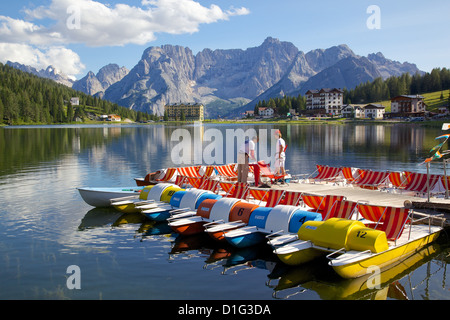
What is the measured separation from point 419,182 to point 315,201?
9141mm

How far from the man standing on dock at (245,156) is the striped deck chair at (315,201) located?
5.88m

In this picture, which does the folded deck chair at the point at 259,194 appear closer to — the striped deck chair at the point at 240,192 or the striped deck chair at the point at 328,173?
the striped deck chair at the point at 240,192

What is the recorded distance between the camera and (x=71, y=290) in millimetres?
13078

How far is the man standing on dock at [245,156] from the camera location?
24562 millimetres

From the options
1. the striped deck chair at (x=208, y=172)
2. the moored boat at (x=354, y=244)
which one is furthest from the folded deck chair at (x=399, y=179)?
the striped deck chair at (x=208, y=172)

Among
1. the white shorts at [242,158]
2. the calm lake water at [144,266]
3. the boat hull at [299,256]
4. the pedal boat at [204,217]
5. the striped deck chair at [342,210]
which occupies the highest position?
the white shorts at [242,158]

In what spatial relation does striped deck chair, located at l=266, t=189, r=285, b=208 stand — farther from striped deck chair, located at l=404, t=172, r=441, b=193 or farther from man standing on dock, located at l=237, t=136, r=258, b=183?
striped deck chair, located at l=404, t=172, r=441, b=193

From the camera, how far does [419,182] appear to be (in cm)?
2400

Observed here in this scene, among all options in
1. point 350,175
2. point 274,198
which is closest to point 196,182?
point 274,198

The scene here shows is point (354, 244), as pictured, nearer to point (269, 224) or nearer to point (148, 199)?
point (269, 224)

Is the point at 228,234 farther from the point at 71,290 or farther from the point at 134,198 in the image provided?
the point at 134,198

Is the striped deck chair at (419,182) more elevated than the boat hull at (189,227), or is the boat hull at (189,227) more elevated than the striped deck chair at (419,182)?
the striped deck chair at (419,182)
